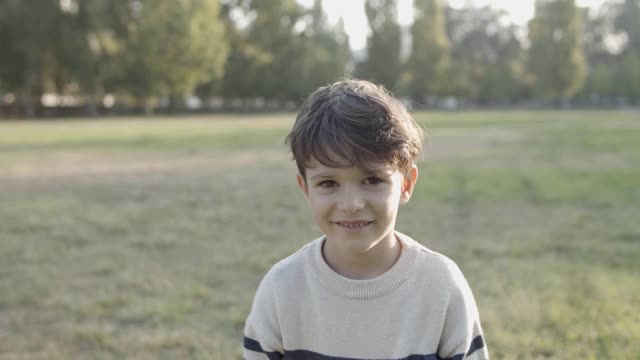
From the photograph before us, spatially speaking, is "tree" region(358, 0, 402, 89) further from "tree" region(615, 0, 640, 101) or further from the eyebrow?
the eyebrow

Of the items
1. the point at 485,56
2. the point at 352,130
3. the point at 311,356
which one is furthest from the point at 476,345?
the point at 485,56

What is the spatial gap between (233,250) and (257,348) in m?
3.15

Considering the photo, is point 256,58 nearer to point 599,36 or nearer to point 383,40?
point 383,40

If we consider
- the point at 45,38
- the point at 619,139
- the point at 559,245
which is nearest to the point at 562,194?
the point at 559,245

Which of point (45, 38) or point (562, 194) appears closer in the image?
point (562, 194)

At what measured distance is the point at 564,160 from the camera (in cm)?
1212

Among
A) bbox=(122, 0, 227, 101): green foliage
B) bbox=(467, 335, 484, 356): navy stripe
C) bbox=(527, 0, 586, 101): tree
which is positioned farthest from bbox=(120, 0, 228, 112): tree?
bbox=(467, 335, 484, 356): navy stripe

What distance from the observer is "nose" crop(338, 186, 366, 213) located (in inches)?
69.2

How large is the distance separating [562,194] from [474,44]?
63.1m

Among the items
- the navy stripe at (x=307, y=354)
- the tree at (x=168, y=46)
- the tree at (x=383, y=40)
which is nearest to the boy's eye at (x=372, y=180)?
the navy stripe at (x=307, y=354)

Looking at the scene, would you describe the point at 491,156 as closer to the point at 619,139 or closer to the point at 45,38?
the point at 619,139

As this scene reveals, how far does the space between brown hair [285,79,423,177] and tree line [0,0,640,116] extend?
26.5 metres

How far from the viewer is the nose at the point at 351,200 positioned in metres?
1.76

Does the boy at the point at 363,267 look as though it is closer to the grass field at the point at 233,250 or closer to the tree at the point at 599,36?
the grass field at the point at 233,250
